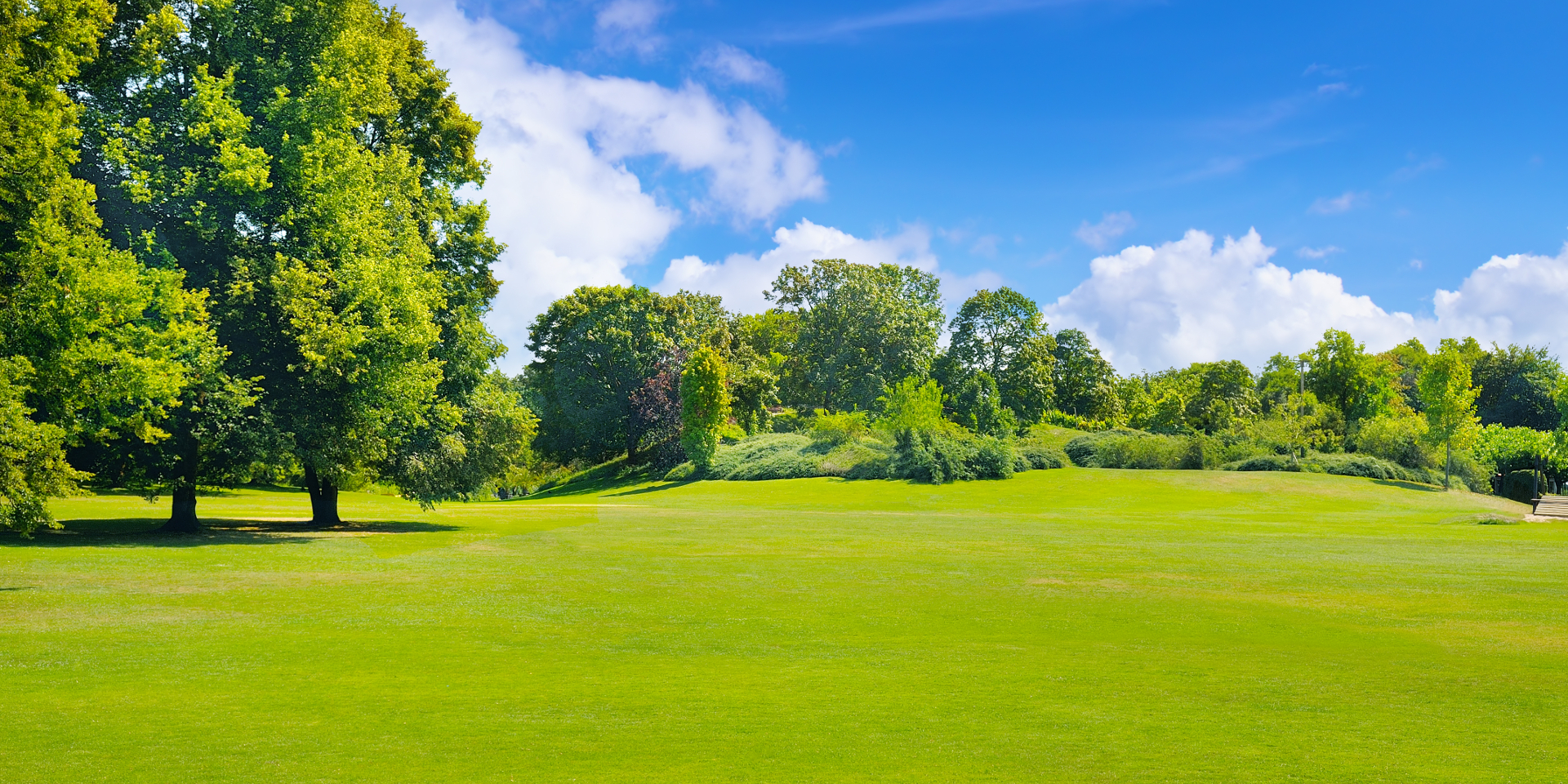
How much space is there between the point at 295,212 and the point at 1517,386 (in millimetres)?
94776

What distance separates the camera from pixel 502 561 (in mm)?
22906

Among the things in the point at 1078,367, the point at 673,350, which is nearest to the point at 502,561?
the point at 673,350

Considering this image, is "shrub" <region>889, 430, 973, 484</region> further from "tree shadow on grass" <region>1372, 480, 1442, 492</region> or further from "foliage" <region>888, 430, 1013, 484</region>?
"tree shadow on grass" <region>1372, 480, 1442, 492</region>

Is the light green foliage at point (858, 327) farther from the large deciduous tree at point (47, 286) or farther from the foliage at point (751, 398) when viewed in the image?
the large deciduous tree at point (47, 286)

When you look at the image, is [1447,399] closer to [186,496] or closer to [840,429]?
[840,429]

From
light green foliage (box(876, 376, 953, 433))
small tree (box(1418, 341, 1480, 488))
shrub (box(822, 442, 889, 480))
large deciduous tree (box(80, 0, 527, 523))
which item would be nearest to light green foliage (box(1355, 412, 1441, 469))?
small tree (box(1418, 341, 1480, 488))

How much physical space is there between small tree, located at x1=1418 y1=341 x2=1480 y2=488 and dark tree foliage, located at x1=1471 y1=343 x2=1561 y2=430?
33.8 metres

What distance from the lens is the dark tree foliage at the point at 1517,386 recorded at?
85188mm

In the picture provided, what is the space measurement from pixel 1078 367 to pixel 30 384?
8167cm

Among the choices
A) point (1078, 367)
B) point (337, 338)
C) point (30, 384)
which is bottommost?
point (30, 384)

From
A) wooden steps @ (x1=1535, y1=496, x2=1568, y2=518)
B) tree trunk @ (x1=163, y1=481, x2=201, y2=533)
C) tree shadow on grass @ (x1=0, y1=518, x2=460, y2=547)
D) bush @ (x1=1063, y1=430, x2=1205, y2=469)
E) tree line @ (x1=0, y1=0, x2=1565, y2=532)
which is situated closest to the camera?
tree line @ (x1=0, y1=0, x2=1565, y2=532)

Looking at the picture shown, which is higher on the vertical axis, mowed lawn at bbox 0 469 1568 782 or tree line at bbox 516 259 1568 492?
tree line at bbox 516 259 1568 492

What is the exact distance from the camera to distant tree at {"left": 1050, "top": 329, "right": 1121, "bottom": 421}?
295ft

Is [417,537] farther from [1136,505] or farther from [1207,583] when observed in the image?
[1136,505]
